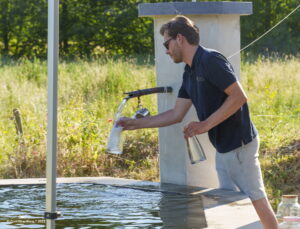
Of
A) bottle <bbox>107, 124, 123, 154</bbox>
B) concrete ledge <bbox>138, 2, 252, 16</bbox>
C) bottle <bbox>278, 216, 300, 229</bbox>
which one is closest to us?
bottle <bbox>278, 216, 300, 229</bbox>

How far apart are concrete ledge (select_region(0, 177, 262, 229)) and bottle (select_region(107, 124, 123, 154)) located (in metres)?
0.79

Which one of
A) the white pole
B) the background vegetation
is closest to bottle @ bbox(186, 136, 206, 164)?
the white pole

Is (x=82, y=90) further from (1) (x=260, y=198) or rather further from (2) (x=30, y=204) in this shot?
(1) (x=260, y=198)

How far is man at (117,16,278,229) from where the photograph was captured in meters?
3.92

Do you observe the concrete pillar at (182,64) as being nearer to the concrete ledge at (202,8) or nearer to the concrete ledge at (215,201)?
the concrete ledge at (202,8)

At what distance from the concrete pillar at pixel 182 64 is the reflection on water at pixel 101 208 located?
0.43 m

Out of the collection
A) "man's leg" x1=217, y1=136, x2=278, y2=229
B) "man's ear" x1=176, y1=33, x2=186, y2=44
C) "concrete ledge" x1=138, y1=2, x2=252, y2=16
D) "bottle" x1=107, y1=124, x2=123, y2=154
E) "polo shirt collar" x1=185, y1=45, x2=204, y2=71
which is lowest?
"man's leg" x1=217, y1=136, x2=278, y2=229

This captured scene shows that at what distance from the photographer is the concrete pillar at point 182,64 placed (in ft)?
19.5

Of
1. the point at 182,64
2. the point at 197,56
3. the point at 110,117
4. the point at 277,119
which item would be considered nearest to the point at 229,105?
the point at 197,56

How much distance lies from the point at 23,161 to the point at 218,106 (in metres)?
4.67

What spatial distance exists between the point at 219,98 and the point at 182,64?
1.99m

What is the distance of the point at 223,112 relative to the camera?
390 cm

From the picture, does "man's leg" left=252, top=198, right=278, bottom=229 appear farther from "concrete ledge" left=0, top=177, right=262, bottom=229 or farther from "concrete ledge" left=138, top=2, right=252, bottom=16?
"concrete ledge" left=138, top=2, right=252, bottom=16

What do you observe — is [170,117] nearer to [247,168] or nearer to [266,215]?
[247,168]
